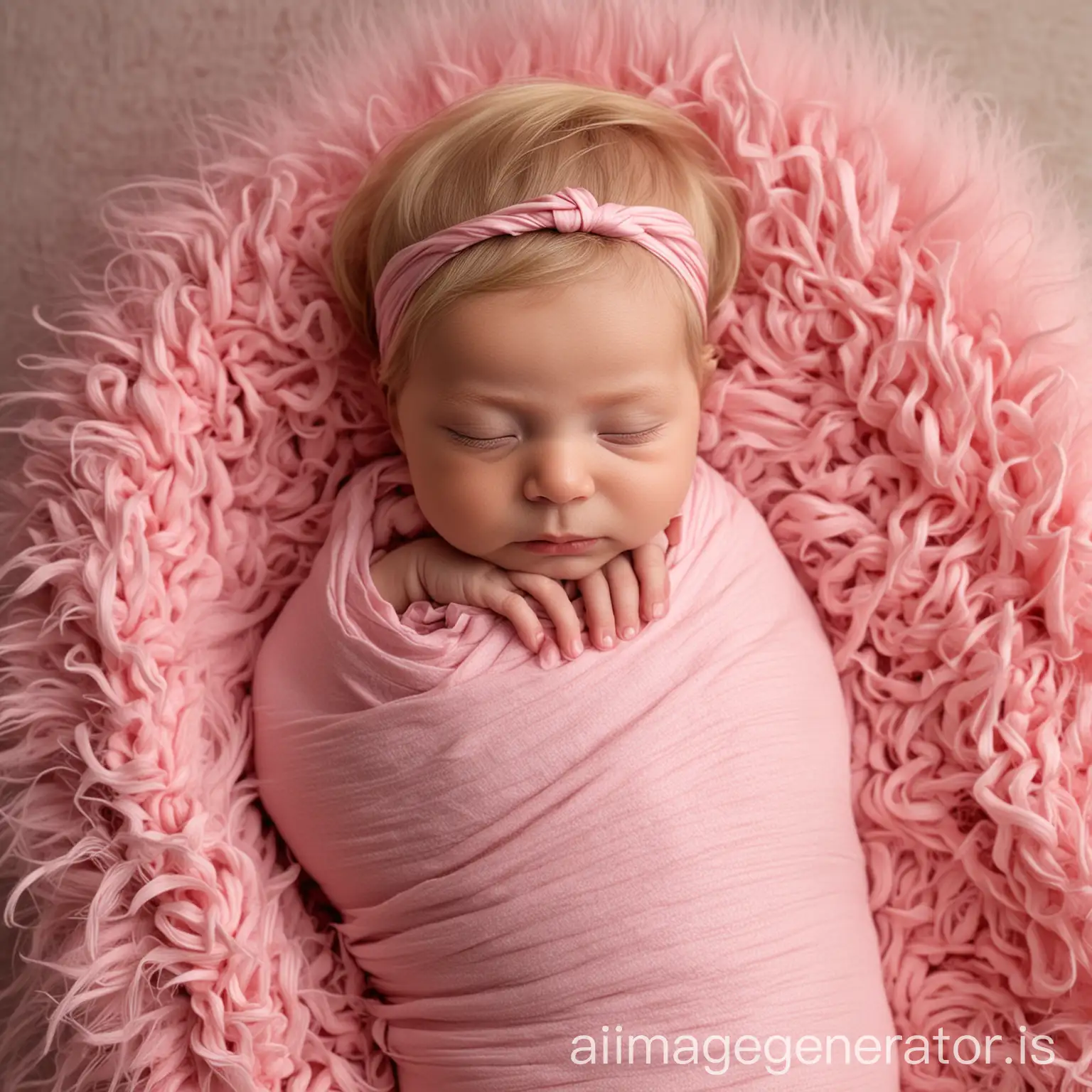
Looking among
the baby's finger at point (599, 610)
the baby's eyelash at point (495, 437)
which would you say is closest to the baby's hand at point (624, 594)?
the baby's finger at point (599, 610)

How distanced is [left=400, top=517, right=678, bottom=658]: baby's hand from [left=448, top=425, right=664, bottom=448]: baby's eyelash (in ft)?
0.41

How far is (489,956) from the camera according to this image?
107 cm

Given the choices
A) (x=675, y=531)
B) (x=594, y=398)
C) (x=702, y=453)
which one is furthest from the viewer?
(x=702, y=453)

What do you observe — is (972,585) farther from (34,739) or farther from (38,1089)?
(38,1089)

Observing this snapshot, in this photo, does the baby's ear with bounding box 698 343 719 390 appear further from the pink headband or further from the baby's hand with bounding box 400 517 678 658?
the baby's hand with bounding box 400 517 678 658

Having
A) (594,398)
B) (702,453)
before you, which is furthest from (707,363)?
(594,398)

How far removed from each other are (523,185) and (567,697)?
480 millimetres

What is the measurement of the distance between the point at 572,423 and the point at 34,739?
61 cm

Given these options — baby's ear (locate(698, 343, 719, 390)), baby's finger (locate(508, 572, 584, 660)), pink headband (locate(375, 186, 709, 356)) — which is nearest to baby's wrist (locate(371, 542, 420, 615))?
baby's finger (locate(508, 572, 584, 660))

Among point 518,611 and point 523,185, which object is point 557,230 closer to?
point 523,185

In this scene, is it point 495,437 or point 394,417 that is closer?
point 495,437

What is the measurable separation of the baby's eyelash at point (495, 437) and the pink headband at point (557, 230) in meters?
0.14

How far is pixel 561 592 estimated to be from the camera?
1.12 metres

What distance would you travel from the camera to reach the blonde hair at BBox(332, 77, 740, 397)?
1.04 m
